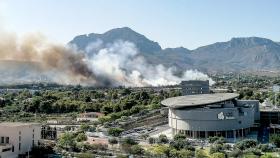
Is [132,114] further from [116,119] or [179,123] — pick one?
[179,123]

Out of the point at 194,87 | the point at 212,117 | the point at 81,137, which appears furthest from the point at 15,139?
the point at 194,87

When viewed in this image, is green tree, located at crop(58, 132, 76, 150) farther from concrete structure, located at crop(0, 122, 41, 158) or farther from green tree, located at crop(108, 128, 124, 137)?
green tree, located at crop(108, 128, 124, 137)

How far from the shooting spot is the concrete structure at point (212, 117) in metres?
68.7

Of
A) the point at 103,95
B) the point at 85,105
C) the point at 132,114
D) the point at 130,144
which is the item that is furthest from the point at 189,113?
the point at 103,95

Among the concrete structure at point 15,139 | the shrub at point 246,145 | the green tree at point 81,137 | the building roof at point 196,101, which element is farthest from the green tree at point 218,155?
the concrete structure at point 15,139

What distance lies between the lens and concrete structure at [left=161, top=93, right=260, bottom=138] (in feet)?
225

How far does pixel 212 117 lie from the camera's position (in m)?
68.7

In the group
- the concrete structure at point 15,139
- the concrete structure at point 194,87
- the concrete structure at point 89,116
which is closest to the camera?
the concrete structure at point 15,139

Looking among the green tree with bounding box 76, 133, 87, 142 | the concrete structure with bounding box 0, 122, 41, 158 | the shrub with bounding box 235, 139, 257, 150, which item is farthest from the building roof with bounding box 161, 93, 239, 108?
the concrete structure with bounding box 0, 122, 41, 158

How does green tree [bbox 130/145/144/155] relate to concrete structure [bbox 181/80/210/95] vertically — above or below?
below

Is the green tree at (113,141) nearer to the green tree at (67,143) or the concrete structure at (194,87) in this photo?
the green tree at (67,143)

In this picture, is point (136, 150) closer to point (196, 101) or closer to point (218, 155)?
point (218, 155)

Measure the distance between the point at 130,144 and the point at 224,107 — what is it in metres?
19.9

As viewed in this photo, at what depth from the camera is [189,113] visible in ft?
230
